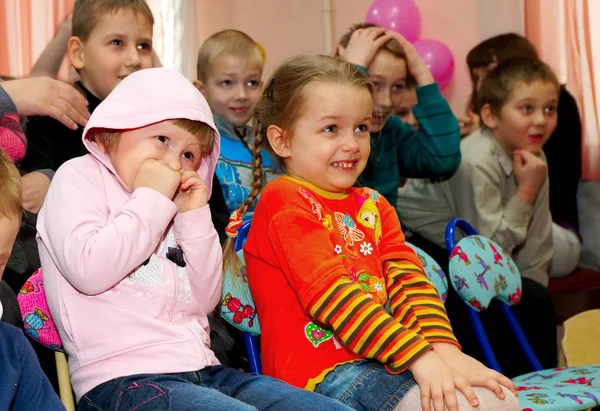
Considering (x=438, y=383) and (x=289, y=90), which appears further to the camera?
(x=289, y=90)

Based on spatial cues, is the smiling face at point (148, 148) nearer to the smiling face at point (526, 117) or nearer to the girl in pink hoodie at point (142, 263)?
the girl in pink hoodie at point (142, 263)

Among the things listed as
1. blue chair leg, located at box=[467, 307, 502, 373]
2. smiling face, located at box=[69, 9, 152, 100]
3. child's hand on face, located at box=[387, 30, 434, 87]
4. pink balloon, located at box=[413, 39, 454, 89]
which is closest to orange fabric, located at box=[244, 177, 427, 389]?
blue chair leg, located at box=[467, 307, 502, 373]

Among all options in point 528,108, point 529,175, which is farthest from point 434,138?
point 528,108

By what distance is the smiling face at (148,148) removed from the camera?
1.63 metres

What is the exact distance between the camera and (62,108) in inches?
81.3

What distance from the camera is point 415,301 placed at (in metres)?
1.86

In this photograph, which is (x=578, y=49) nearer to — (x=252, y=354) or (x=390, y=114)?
(x=390, y=114)

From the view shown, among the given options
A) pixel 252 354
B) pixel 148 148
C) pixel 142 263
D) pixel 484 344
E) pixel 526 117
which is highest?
pixel 148 148

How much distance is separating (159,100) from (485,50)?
96.2 inches

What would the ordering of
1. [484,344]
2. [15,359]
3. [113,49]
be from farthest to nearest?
1. [113,49]
2. [484,344]
3. [15,359]

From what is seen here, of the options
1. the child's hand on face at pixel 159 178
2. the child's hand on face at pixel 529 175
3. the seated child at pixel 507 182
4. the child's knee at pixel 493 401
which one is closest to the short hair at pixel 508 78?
the seated child at pixel 507 182

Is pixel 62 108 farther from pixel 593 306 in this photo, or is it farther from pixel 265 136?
pixel 593 306

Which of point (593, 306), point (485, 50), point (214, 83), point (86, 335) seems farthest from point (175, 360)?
point (485, 50)

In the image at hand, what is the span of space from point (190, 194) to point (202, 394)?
44 centimetres
